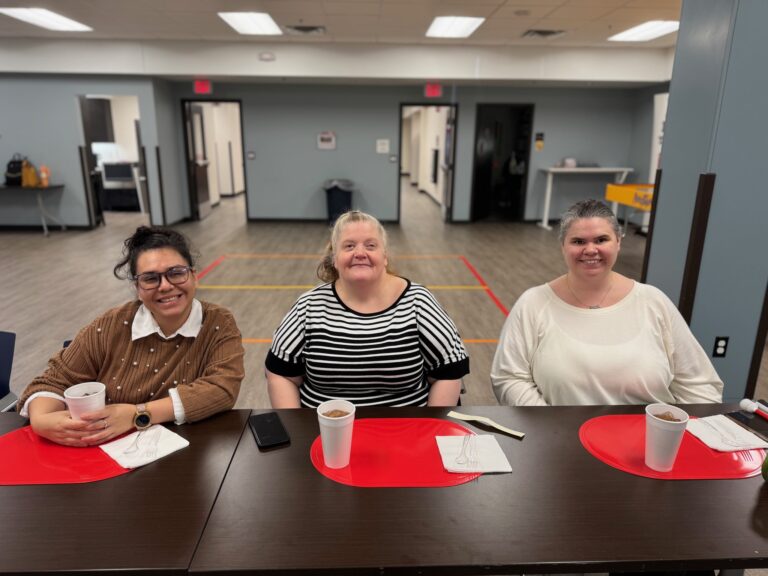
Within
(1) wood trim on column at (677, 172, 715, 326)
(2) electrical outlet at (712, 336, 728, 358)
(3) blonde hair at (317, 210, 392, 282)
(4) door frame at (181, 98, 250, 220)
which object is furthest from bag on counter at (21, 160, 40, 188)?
(2) electrical outlet at (712, 336, 728, 358)

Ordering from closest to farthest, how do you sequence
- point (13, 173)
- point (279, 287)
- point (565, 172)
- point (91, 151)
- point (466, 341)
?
point (466, 341) < point (279, 287) < point (13, 173) < point (91, 151) < point (565, 172)

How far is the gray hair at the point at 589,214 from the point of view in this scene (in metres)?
1.80

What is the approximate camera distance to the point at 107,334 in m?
1.60

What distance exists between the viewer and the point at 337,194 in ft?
30.5

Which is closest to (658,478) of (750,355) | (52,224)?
(750,355)

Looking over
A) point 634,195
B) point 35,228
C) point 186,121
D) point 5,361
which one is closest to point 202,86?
point 186,121

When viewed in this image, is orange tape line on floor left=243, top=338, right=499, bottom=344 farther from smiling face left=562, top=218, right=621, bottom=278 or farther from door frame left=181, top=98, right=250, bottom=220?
door frame left=181, top=98, right=250, bottom=220

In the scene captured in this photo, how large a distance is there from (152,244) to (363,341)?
0.74 metres

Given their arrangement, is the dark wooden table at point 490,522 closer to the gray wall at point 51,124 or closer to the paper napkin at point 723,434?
the paper napkin at point 723,434

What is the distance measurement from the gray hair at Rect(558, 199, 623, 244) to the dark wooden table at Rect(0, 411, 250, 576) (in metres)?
1.36

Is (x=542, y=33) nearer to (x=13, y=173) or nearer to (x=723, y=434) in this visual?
(x=723, y=434)

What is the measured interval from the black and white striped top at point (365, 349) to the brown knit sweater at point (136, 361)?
0.71 feet

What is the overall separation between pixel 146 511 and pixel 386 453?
56 centimetres

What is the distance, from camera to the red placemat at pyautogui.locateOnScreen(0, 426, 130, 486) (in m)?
1.19
